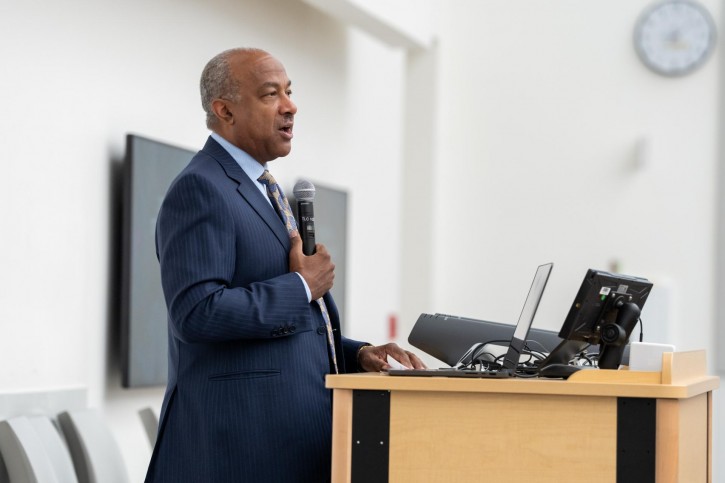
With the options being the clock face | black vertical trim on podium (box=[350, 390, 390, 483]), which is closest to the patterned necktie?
black vertical trim on podium (box=[350, 390, 390, 483])

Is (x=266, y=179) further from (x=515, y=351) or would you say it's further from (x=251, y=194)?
(x=515, y=351)

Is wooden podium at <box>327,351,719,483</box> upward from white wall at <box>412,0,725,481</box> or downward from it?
downward

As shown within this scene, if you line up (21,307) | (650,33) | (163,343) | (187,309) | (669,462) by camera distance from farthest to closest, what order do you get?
(650,33) < (163,343) < (21,307) < (187,309) < (669,462)

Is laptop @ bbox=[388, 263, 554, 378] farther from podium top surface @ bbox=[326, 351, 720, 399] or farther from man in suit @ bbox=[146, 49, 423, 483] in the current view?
man in suit @ bbox=[146, 49, 423, 483]

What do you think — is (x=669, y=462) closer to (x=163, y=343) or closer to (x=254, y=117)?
(x=254, y=117)

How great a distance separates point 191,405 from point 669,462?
1022 mm

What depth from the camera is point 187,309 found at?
2312 mm

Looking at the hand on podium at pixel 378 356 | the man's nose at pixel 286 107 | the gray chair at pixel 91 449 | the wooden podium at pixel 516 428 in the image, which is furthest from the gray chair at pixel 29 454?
the wooden podium at pixel 516 428

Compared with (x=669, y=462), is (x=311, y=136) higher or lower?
higher

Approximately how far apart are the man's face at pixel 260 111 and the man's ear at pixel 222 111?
1cm

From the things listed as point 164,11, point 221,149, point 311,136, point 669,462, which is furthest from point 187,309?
point 311,136

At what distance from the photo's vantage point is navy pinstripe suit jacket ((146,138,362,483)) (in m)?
2.35

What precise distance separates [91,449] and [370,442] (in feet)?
8.17

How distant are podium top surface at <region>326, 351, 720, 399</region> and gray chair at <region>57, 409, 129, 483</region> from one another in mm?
2444
